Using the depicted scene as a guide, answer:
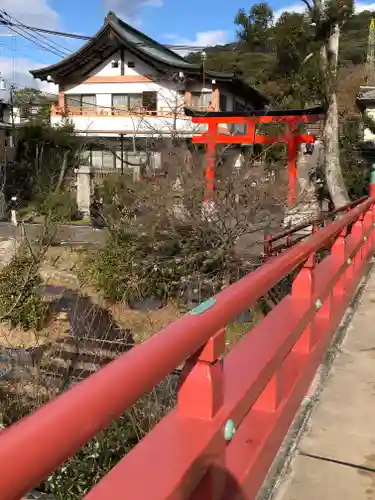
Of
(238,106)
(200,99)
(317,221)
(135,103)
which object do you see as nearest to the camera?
(317,221)

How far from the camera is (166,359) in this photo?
139 centimetres

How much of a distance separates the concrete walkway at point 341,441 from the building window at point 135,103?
28.8 meters

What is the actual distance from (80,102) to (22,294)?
71.5 ft

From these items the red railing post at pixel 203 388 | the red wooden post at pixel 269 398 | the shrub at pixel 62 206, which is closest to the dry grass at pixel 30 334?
the shrub at pixel 62 206

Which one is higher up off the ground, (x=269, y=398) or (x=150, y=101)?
(x=150, y=101)

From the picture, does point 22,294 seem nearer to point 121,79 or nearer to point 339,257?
point 339,257

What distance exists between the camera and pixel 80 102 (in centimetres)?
3262

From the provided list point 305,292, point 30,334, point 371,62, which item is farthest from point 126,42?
point 305,292

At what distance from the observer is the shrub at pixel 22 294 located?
13188mm

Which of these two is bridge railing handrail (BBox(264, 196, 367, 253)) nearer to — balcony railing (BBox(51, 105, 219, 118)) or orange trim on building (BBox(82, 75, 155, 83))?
balcony railing (BBox(51, 105, 219, 118))

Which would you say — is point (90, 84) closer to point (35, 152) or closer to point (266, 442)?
point (35, 152)

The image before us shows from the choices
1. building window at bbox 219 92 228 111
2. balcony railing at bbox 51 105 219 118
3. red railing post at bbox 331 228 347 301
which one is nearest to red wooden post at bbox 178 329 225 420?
red railing post at bbox 331 228 347 301

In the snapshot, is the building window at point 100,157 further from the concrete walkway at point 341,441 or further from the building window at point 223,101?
the concrete walkway at point 341,441

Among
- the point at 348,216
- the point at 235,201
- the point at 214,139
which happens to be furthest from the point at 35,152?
the point at 348,216
